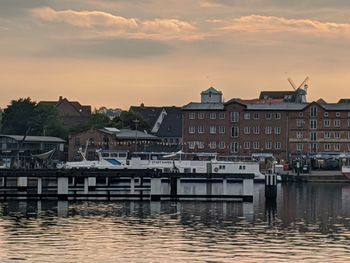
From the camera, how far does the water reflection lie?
52.9 meters

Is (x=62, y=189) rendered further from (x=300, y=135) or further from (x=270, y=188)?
(x=300, y=135)

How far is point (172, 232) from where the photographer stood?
211ft

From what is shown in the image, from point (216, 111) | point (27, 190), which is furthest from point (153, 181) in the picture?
point (216, 111)

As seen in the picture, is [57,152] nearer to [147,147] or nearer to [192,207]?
[147,147]

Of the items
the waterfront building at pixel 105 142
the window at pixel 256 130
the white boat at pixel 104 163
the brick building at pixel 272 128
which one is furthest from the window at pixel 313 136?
the white boat at pixel 104 163

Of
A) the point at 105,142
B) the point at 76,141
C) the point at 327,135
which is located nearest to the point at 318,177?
the point at 327,135

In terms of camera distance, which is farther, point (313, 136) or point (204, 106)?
point (204, 106)

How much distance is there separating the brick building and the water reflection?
8501cm

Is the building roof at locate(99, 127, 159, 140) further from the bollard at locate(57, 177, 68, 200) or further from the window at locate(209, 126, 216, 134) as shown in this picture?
the bollard at locate(57, 177, 68, 200)

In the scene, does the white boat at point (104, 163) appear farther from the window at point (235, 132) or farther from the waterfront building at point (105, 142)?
the window at point (235, 132)

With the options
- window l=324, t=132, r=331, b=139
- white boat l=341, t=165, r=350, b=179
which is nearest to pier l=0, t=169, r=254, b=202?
white boat l=341, t=165, r=350, b=179

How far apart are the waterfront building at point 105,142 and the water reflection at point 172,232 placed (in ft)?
284

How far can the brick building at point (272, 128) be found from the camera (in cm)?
17825

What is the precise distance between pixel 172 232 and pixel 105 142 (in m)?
115
